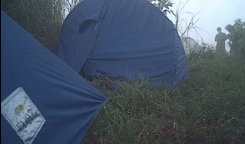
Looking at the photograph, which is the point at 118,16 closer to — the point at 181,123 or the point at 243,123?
the point at 181,123

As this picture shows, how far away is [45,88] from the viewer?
5.12ft

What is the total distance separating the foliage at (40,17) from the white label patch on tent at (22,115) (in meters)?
2.28

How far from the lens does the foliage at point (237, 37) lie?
382 centimetres

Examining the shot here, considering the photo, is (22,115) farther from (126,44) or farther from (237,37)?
(237,37)

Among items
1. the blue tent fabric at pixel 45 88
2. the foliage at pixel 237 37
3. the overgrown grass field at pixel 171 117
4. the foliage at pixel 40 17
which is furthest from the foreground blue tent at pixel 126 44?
the foliage at pixel 237 37

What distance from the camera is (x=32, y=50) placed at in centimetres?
157

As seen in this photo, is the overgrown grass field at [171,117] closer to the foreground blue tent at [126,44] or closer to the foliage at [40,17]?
the foreground blue tent at [126,44]

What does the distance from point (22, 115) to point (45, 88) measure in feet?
0.84

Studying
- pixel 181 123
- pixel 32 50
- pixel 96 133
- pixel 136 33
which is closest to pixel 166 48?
pixel 136 33

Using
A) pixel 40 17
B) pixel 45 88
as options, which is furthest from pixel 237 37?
pixel 45 88

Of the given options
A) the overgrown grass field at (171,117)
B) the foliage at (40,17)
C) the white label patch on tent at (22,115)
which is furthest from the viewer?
the foliage at (40,17)

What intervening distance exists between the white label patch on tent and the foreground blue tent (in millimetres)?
1495

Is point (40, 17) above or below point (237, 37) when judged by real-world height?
above

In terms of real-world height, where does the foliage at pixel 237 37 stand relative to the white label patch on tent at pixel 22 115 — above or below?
above
